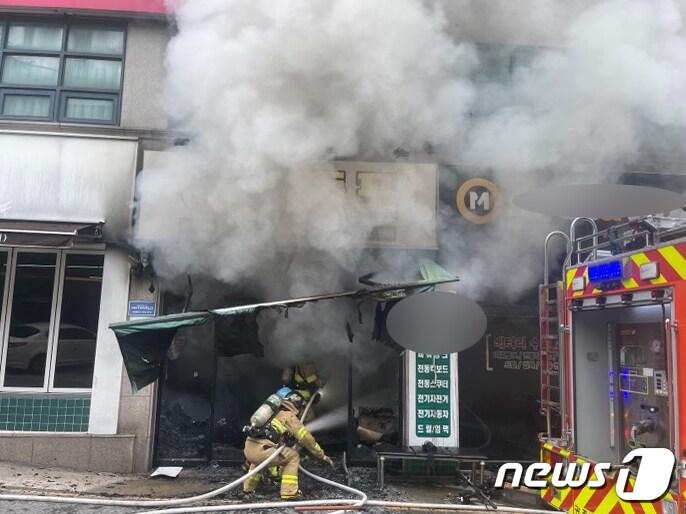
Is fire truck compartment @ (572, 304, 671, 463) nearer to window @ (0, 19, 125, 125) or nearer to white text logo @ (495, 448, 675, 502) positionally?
white text logo @ (495, 448, 675, 502)

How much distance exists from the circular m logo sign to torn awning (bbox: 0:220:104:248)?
13.2 ft

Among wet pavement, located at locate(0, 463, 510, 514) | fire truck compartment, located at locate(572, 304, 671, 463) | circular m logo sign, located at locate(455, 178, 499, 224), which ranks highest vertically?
circular m logo sign, located at locate(455, 178, 499, 224)

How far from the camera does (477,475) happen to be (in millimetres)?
5945

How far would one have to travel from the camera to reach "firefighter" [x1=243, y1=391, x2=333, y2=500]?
16.2 feet

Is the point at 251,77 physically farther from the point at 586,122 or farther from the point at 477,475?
the point at 477,475

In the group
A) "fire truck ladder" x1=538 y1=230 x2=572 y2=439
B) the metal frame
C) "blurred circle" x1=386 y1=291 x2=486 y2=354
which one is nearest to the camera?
"fire truck ladder" x1=538 y1=230 x2=572 y2=439

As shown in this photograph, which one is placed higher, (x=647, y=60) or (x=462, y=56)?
(x=462, y=56)

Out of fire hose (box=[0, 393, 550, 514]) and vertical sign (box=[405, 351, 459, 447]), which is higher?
vertical sign (box=[405, 351, 459, 447])

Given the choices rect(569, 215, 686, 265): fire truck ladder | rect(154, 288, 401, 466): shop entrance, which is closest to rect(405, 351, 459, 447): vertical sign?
rect(154, 288, 401, 466): shop entrance

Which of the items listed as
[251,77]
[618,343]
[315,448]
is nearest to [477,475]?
[315,448]

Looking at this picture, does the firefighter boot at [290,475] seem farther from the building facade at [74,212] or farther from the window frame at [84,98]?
the window frame at [84,98]

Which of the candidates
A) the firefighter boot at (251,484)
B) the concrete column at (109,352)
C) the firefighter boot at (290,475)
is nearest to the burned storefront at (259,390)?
the concrete column at (109,352)

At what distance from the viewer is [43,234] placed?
18.1ft

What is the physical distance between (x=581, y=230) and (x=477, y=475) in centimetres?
307
